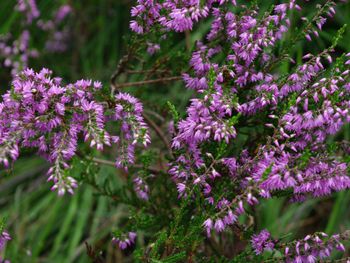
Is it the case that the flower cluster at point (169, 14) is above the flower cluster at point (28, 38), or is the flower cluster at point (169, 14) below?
below

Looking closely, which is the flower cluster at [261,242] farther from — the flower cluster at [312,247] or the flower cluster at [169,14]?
the flower cluster at [169,14]

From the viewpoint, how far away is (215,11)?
2270 millimetres

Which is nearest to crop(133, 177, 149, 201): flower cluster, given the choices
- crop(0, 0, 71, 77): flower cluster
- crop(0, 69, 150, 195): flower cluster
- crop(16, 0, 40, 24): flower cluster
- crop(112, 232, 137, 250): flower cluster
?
crop(112, 232, 137, 250): flower cluster

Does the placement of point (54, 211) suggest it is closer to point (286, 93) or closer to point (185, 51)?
point (185, 51)

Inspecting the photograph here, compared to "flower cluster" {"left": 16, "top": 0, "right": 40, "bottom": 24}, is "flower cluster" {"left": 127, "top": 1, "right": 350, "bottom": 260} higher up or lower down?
lower down

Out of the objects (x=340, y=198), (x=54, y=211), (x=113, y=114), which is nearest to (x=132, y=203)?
(x=113, y=114)

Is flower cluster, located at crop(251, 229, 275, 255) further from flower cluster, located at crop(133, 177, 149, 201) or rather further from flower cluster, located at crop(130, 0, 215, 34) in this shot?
flower cluster, located at crop(130, 0, 215, 34)

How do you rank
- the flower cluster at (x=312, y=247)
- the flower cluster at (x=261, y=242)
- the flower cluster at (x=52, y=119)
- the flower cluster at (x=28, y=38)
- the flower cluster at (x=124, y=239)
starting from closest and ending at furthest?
the flower cluster at (x=52, y=119)
the flower cluster at (x=312, y=247)
the flower cluster at (x=261, y=242)
the flower cluster at (x=124, y=239)
the flower cluster at (x=28, y=38)

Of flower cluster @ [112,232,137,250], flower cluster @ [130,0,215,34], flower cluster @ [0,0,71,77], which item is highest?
flower cluster @ [0,0,71,77]

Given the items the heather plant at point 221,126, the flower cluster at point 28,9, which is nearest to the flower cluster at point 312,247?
the heather plant at point 221,126

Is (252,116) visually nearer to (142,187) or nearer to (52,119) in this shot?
(142,187)

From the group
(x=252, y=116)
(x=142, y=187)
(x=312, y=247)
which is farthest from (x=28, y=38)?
(x=312, y=247)

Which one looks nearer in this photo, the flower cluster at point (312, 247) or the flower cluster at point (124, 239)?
the flower cluster at point (312, 247)

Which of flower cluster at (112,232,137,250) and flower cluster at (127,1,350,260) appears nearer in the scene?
flower cluster at (127,1,350,260)
